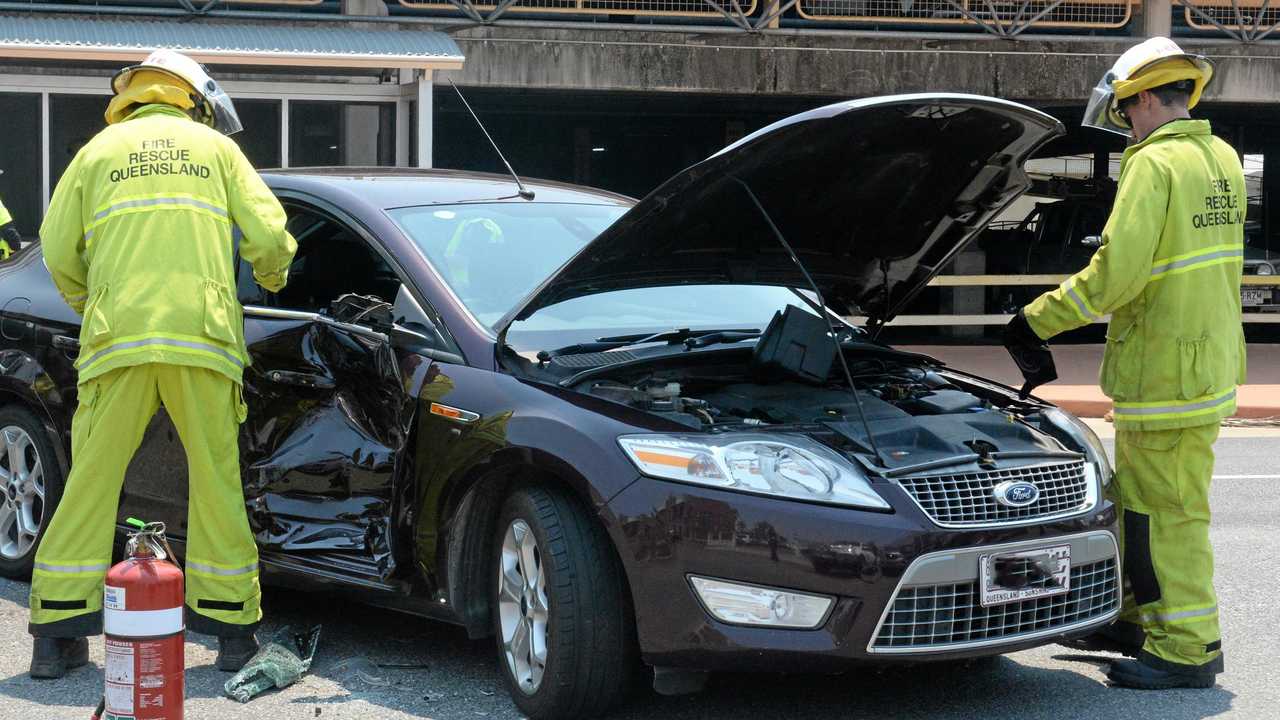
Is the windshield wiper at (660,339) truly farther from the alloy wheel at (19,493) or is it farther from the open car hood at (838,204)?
the alloy wheel at (19,493)

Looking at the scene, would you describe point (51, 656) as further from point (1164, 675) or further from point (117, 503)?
point (1164, 675)

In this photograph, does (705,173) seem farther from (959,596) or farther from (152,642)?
(152,642)

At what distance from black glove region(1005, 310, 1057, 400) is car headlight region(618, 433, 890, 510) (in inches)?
43.5

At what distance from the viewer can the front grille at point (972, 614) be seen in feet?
13.2

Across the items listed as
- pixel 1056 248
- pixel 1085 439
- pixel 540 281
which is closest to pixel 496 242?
pixel 540 281

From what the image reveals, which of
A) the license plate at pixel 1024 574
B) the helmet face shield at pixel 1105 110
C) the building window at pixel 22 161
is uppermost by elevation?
the building window at pixel 22 161

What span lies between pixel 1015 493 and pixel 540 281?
1.73 meters

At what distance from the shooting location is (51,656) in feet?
15.7

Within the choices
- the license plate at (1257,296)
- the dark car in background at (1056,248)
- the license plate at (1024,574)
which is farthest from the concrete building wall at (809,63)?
the license plate at (1024,574)

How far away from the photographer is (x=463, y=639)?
17.5 ft

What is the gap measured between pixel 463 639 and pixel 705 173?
185 cm

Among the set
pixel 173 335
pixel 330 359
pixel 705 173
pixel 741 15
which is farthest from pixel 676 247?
pixel 741 15

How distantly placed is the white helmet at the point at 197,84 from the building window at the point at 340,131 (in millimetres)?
10119

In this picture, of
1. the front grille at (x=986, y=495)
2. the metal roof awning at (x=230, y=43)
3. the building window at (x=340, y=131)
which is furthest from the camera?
the building window at (x=340, y=131)
